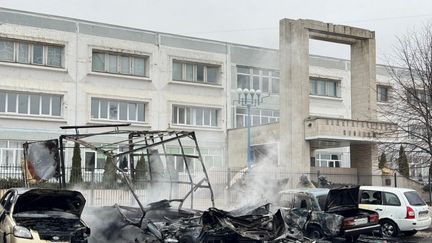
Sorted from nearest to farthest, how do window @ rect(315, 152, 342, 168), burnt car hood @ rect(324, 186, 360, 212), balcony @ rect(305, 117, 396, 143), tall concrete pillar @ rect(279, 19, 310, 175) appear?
burnt car hood @ rect(324, 186, 360, 212), balcony @ rect(305, 117, 396, 143), tall concrete pillar @ rect(279, 19, 310, 175), window @ rect(315, 152, 342, 168)

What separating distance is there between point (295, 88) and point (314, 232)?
1513 cm

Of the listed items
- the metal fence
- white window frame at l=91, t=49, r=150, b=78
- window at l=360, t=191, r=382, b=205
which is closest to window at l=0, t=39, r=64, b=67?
white window frame at l=91, t=49, r=150, b=78

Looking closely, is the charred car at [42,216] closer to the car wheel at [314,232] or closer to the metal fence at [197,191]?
the metal fence at [197,191]

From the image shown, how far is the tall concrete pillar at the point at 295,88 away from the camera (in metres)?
28.0

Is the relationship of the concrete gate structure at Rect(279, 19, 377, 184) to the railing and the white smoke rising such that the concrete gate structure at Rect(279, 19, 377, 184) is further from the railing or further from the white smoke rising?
the white smoke rising

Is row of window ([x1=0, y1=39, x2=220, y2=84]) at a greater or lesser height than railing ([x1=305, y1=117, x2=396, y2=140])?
greater

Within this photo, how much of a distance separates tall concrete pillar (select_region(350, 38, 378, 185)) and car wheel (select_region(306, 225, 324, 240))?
714 inches

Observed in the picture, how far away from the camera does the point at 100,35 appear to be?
35.1 metres

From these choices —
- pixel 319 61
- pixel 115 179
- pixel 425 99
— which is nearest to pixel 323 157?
pixel 319 61

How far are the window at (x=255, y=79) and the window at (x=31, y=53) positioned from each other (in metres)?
12.8

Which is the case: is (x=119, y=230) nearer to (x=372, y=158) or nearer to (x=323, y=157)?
(x=372, y=158)

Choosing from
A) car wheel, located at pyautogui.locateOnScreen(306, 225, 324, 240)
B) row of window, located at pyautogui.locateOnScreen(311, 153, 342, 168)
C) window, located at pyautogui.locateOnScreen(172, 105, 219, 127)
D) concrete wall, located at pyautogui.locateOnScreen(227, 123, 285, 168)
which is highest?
window, located at pyautogui.locateOnScreen(172, 105, 219, 127)

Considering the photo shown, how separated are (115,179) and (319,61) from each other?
2832cm

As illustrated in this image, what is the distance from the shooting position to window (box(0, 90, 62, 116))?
106ft
